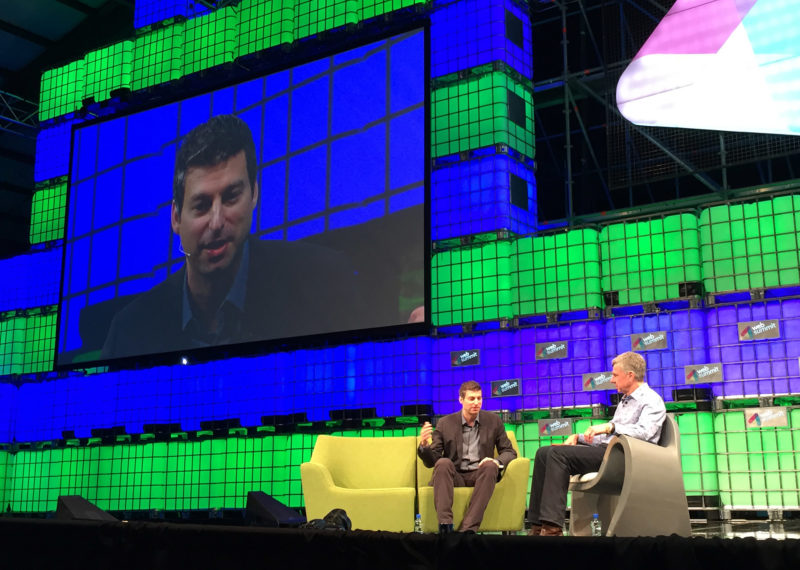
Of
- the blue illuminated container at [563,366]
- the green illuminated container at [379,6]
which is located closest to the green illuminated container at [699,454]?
the blue illuminated container at [563,366]

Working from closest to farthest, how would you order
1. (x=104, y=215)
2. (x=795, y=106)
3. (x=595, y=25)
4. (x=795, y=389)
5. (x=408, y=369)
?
(x=795, y=389) < (x=408, y=369) < (x=795, y=106) < (x=104, y=215) < (x=595, y=25)

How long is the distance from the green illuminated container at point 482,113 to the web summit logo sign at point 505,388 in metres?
1.92

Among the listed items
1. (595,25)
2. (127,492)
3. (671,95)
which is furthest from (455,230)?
(595,25)

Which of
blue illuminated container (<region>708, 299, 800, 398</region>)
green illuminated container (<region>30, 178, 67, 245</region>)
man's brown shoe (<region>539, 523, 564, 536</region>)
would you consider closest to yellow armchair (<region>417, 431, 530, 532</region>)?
man's brown shoe (<region>539, 523, 564, 536</region>)

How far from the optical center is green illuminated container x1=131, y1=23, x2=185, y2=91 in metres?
9.78

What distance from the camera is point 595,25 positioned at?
1168cm

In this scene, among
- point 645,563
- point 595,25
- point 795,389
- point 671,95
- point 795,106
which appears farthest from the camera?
point 595,25

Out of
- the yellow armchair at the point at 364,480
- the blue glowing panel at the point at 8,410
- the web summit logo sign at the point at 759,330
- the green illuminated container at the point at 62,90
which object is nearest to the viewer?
the yellow armchair at the point at 364,480

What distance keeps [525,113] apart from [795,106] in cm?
231

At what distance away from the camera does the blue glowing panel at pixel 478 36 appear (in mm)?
7668

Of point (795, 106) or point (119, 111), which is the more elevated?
point (119, 111)

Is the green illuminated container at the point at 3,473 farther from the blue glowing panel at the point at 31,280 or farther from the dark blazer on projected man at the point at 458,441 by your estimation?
the dark blazer on projected man at the point at 458,441

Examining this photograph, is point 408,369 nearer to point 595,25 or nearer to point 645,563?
point 645,563

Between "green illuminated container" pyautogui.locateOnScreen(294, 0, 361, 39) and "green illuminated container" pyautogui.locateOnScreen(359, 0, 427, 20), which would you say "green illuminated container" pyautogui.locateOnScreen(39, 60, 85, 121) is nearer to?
"green illuminated container" pyautogui.locateOnScreen(294, 0, 361, 39)
